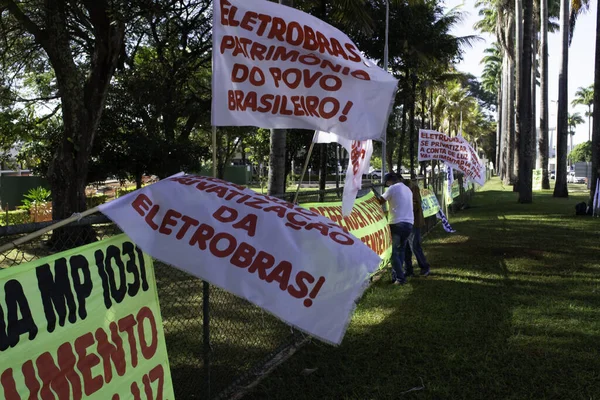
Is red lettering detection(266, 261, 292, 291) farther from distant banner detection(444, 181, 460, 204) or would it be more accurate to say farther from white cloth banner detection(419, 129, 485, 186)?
distant banner detection(444, 181, 460, 204)

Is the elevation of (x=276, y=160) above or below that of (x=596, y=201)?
above

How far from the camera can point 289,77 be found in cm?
406

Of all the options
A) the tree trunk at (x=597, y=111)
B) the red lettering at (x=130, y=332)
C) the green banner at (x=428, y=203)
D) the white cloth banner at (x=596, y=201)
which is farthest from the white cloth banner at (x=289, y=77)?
the tree trunk at (x=597, y=111)

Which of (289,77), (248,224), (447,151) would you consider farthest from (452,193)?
(248,224)

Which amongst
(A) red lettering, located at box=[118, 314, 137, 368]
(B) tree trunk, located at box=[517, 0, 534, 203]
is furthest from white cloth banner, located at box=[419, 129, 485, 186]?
(A) red lettering, located at box=[118, 314, 137, 368]

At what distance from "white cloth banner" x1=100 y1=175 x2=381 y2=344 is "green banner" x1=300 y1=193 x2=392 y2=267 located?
265 centimetres

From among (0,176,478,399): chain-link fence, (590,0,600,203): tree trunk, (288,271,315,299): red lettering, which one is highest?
(590,0,600,203): tree trunk

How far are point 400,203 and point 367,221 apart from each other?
879mm

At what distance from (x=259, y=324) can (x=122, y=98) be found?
15214 millimetres

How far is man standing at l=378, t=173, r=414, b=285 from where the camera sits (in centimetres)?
760

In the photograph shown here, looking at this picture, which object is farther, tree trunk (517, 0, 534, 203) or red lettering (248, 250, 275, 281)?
tree trunk (517, 0, 534, 203)

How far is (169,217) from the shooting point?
2.93m

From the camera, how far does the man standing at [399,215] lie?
760 cm

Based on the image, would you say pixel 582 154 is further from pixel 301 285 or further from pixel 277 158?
pixel 301 285
